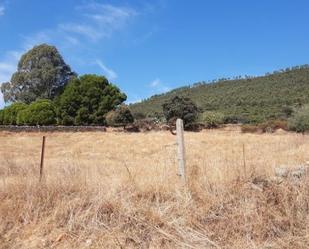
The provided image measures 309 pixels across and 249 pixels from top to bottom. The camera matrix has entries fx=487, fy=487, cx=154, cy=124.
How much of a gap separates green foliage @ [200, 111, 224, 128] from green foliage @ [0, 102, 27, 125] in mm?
26485

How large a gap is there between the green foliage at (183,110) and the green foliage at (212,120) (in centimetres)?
140

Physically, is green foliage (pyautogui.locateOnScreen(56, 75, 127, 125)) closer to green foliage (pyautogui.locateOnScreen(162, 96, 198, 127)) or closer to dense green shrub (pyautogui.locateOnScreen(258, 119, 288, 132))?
green foliage (pyautogui.locateOnScreen(162, 96, 198, 127))

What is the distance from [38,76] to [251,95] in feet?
124

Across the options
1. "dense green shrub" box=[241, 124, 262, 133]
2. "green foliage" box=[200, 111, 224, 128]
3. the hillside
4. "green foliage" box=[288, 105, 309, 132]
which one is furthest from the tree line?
"green foliage" box=[288, 105, 309, 132]

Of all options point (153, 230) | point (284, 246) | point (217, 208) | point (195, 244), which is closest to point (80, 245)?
point (153, 230)

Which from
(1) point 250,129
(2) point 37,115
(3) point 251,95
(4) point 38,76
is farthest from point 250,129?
(4) point 38,76

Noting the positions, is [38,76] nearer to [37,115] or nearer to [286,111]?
[37,115]

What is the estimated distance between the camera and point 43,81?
8169 centimetres

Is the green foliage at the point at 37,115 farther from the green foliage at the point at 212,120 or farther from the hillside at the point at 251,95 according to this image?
the green foliage at the point at 212,120

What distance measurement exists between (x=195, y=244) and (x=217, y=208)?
98 centimetres

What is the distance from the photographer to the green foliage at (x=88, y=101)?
7031 cm

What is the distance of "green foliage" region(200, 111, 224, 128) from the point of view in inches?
2408

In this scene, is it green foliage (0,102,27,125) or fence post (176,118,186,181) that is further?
green foliage (0,102,27,125)

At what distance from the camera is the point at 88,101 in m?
71.5
